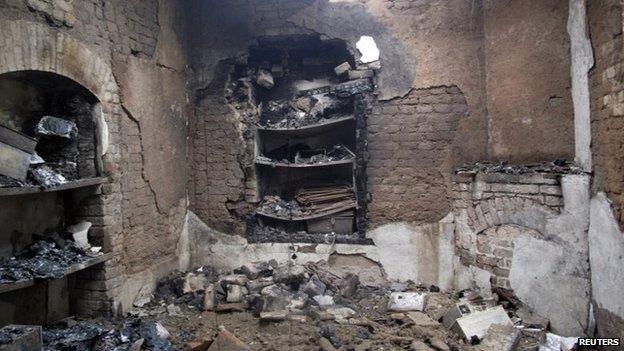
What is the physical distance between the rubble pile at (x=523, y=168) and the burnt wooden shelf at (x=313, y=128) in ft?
5.28

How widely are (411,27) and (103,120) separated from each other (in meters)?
3.59

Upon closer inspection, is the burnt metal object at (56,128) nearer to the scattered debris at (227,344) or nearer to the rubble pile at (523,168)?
the scattered debris at (227,344)

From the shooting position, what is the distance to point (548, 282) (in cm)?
371

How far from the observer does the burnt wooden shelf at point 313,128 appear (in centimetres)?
520

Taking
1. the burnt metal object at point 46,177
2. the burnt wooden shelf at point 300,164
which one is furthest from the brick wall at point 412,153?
the burnt metal object at point 46,177

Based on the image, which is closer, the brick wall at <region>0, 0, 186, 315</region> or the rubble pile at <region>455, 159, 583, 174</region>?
the brick wall at <region>0, 0, 186, 315</region>

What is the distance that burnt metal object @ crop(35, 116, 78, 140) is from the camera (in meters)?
3.37

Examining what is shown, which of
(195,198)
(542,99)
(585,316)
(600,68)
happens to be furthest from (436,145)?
(195,198)

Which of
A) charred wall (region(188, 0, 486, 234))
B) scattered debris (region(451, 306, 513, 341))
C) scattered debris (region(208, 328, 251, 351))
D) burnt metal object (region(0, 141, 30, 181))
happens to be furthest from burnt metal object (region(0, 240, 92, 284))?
scattered debris (region(451, 306, 513, 341))

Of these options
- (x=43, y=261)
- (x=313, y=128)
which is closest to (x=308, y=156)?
(x=313, y=128)

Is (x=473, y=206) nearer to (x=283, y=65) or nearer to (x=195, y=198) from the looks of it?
(x=283, y=65)

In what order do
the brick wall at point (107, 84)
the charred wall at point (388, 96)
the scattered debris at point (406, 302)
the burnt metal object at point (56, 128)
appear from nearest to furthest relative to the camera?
the brick wall at point (107, 84), the burnt metal object at point (56, 128), the scattered debris at point (406, 302), the charred wall at point (388, 96)

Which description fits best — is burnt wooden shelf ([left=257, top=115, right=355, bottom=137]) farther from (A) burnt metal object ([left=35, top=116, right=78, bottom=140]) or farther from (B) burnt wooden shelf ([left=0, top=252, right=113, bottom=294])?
(B) burnt wooden shelf ([left=0, top=252, right=113, bottom=294])

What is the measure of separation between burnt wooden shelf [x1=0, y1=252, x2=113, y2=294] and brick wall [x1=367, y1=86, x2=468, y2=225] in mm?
3017
